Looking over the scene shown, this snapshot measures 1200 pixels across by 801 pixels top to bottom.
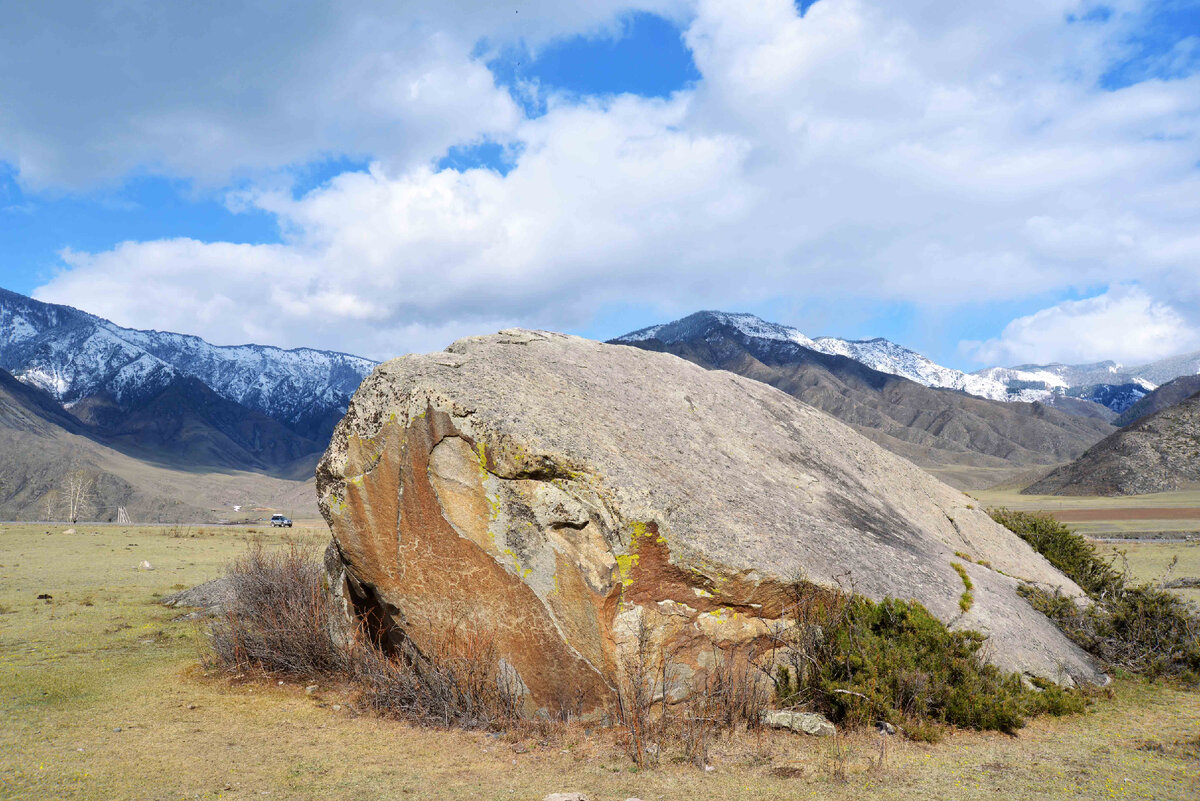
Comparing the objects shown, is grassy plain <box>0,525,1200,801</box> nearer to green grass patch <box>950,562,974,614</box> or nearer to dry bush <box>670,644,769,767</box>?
dry bush <box>670,644,769,767</box>

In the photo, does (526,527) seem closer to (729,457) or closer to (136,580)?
(729,457)

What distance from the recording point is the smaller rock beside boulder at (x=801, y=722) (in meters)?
6.73

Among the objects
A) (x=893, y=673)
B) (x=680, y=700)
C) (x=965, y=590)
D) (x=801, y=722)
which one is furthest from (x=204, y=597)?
(x=965, y=590)

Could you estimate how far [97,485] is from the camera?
284 feet

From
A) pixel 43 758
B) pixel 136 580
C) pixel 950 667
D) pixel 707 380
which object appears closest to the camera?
pixel 43 758

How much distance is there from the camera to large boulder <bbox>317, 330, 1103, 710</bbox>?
6.96 metres

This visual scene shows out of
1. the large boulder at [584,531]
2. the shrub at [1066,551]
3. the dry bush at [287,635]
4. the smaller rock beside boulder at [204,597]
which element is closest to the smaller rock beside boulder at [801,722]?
the large boulder at [584,531]

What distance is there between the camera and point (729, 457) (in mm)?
9352

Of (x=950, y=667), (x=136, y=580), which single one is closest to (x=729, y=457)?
(x=950, y=667)

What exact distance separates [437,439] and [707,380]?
5.38m

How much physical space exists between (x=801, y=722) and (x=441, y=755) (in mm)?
3424

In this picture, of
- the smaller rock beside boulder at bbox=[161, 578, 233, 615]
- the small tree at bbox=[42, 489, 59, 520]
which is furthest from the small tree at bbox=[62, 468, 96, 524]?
the smaller rock beside boulder at bbox=[161, 578, 233, 615]

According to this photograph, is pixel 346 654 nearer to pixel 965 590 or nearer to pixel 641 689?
pixel 641 689

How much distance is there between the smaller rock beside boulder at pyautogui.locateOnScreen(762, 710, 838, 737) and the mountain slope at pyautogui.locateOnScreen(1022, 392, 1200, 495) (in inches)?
3679
